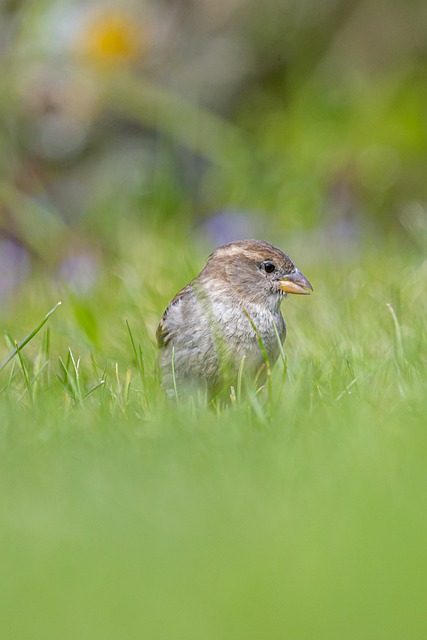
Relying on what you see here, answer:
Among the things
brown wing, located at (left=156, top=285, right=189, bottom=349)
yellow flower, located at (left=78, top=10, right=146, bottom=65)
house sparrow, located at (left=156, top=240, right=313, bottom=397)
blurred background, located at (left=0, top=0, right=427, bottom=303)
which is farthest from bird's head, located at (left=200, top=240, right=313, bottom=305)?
yellow flower, located at (left=78, top=10, right=146, bottom=65)

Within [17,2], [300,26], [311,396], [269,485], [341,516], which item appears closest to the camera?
[341,516]

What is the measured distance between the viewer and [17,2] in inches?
336

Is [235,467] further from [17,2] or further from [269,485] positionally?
[17,2]

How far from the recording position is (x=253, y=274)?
4.98 metres

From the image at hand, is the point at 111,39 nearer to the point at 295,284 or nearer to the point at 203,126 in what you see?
the point at 203,126

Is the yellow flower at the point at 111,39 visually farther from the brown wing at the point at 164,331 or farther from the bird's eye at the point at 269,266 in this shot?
the brown wing at the point at 164,331

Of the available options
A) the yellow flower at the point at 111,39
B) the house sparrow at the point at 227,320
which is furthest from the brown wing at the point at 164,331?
the yellow flower at the point at 111,39

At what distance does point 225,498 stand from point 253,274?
222 cm

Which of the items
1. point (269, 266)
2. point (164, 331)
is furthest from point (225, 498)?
point (269, 266)

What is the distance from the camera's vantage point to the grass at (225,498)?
87.1 inches

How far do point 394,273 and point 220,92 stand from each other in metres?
4.21

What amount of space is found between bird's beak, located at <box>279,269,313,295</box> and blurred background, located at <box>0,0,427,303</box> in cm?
176

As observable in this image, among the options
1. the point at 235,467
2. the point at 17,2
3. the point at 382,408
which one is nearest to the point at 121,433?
the point at 235,467

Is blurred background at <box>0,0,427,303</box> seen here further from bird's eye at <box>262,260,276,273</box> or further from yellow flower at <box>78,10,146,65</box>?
bird's eye at <box>262,260,276,273</box>
